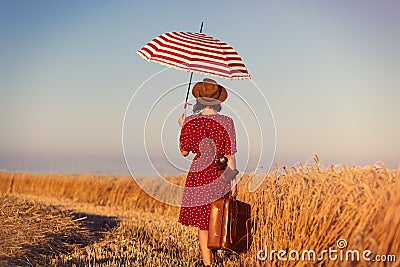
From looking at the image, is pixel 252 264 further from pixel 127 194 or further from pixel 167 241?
pixel 127 194

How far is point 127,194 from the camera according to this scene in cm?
1490

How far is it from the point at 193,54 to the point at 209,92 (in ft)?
2.17

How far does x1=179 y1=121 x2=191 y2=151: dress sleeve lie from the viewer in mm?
5758

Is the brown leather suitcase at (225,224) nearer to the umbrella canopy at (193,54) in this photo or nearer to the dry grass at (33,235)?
the umbrella canopy at (193,54)

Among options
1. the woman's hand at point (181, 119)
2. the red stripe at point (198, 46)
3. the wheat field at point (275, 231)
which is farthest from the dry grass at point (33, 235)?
the red stripe at point (198, 46)

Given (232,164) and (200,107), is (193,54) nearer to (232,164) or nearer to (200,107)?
(200,107)

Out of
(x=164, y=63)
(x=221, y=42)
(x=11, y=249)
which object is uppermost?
(x=221, y=42)

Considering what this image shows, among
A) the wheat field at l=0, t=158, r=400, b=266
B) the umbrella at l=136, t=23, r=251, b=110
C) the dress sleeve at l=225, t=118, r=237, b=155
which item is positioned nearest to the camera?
the wheat field at l=0, t=158, r=400, b=266

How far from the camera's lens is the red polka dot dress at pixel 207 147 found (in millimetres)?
5723

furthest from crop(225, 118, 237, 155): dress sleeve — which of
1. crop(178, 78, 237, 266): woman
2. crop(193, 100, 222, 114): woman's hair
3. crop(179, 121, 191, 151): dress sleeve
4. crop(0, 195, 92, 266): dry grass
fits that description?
crop(0, 195, 92, 266): dry grass

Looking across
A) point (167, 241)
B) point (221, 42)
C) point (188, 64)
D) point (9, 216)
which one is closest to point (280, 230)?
point (188, 64)

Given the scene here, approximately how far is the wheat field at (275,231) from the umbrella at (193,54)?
51.3 inches

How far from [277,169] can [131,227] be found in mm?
3825

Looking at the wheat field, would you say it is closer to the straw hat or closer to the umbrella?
the straw hat
